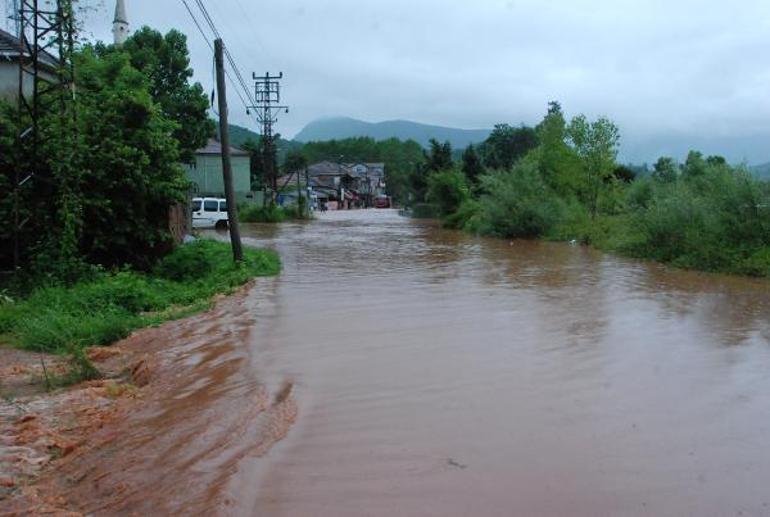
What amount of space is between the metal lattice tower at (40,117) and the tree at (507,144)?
4882cm

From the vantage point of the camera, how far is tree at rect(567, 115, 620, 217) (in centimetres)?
3300

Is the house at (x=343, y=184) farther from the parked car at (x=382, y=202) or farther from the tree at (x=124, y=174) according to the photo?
the tree at (x=124, y=174)

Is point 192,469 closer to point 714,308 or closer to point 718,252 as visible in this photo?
point 714,308

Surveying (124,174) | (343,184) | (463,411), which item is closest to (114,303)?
(124,174)

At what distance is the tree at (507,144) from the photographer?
61.0m

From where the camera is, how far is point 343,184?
110 m

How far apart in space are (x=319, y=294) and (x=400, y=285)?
220 cm

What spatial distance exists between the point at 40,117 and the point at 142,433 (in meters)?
10.5

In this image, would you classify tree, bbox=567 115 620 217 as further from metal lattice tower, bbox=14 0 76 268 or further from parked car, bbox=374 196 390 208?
parked car, bbox=374 196 390 208

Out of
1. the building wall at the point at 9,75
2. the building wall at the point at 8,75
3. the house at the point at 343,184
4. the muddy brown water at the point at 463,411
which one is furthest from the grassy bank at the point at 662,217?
the house at the point at 343,184

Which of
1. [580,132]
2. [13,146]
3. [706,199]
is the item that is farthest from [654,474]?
[580,132]

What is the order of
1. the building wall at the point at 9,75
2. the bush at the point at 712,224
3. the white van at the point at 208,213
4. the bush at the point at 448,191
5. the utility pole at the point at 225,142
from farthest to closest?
the bush at the point at 448,191 → the white van at the point at 208,213 → the building wall at the point at 9,75 → the bush at the point at 712,224 → the utility pole at the point at 225,142

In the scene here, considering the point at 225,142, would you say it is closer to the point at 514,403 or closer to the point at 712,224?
the point at 514,403

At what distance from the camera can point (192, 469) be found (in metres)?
5.10
